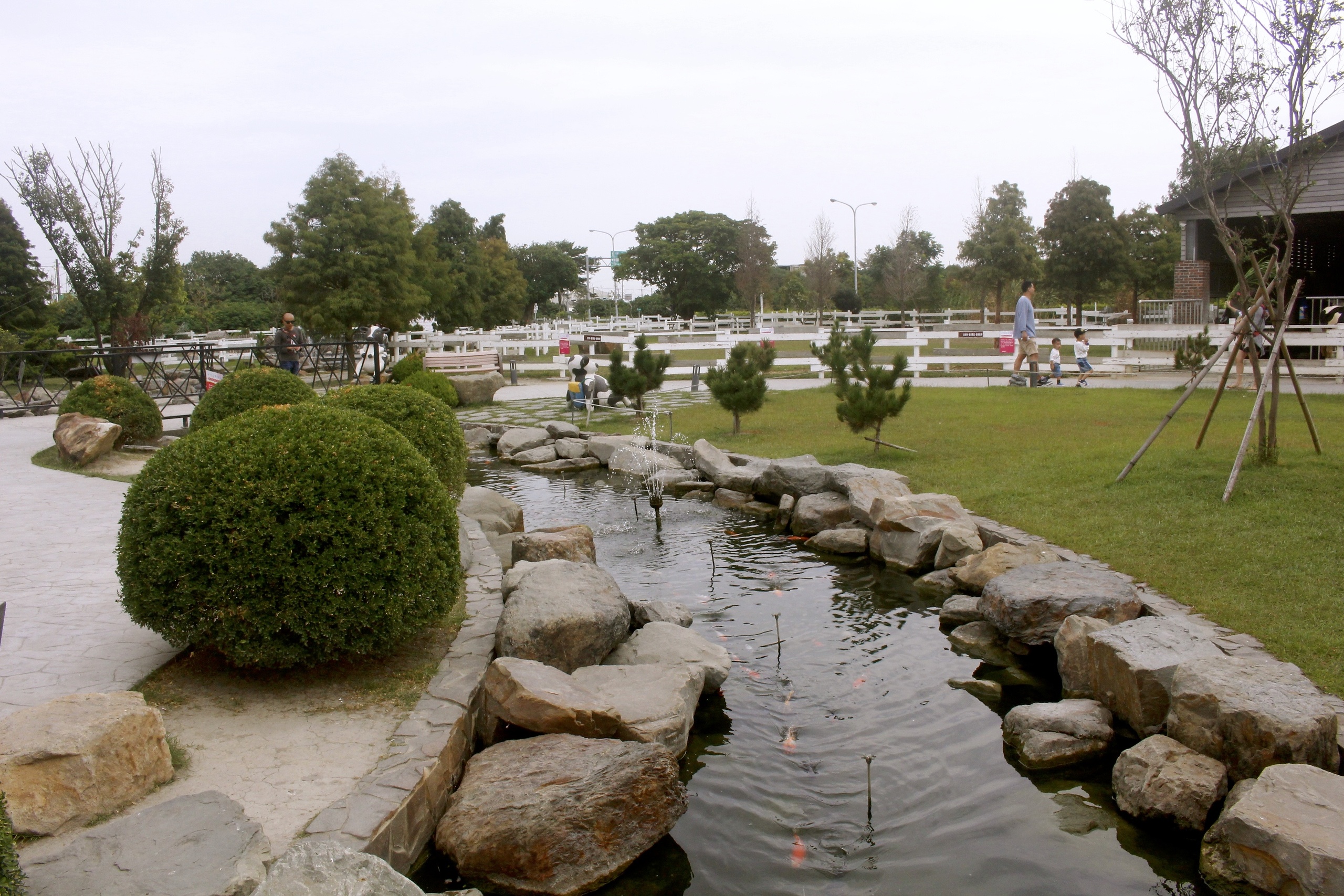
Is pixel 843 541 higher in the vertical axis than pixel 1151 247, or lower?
lower

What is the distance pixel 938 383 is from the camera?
71.5 ft

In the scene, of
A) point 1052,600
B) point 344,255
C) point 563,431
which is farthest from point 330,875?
point 344,255

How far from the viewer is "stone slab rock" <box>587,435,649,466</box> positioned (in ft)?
45.5

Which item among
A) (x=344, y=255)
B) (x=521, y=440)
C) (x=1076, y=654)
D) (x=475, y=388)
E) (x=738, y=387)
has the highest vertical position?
(x=344, y=255)

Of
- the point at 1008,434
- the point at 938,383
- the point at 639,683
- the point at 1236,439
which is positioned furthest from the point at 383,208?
the point at 639,683

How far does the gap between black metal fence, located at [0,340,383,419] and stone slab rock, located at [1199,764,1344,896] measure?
14447mm

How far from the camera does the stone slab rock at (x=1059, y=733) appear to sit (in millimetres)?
4988

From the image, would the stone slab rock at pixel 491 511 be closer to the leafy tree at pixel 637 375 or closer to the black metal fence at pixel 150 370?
the black metal fence at pixel 150 370

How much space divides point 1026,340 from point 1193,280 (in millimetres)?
8272

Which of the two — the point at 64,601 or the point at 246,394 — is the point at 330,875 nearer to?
the point at 64,601

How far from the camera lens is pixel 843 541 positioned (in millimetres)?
8961

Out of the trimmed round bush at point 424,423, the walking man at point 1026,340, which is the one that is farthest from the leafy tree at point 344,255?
the trimmed round bush at point 424,423

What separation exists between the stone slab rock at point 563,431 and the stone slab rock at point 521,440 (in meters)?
0.10

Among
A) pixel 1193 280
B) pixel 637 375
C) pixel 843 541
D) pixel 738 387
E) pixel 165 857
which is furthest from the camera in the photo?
pixel 1193 280
